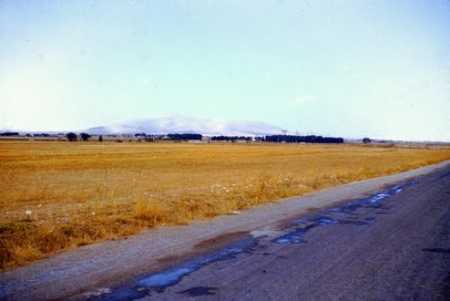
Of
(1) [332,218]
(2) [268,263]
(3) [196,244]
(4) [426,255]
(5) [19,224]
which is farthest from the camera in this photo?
(1) [332,218]

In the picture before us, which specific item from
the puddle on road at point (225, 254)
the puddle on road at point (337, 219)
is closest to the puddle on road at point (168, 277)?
the puddle on road at point (225, 254)

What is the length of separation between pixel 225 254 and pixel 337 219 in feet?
19.5

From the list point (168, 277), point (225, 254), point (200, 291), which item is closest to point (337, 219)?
point (225, 254)

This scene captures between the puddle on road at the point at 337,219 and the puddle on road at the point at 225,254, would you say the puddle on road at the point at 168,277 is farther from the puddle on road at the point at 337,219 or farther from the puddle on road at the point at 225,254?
the puddle on road at the point at 337,219

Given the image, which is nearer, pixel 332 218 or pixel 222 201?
pixel 332 218

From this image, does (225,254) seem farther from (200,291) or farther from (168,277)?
(200,291)

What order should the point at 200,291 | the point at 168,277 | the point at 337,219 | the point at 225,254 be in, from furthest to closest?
1. the point at 337,219
2. the point at 225,254
3. the point at 168,277
4. the point at 200,291

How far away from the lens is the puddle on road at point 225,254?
650 centimetres

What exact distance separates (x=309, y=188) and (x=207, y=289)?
18.5 meters

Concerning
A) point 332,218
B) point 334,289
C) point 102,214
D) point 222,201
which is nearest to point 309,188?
point 222,201

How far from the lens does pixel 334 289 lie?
6.73 m

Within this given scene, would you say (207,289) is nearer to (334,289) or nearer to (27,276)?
(334,289)

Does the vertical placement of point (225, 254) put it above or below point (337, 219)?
above

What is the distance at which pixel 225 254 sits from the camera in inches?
351
